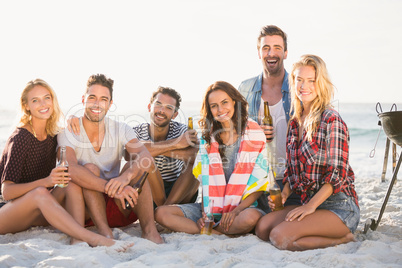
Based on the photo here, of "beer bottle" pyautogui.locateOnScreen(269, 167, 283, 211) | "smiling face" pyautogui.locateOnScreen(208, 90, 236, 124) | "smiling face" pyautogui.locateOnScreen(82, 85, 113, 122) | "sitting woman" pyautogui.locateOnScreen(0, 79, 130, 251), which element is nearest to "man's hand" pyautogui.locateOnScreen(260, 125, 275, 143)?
"smiling face" pyautogui.locateOnScreen(208, 90, 236, 124)

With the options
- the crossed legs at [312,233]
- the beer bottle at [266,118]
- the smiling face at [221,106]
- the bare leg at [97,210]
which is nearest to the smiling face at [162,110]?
the smiling face at [221,106]

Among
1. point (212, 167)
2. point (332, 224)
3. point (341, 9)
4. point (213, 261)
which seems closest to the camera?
point (213, 261)

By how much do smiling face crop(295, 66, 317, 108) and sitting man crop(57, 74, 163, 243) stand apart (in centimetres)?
161

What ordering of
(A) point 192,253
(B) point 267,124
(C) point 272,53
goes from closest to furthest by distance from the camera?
(A) point 192,253 → (B) point 267,124 → (C) point 272,53

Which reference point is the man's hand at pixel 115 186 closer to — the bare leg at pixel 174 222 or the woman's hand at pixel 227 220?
the bare leg at pixel 174 222

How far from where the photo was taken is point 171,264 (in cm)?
260

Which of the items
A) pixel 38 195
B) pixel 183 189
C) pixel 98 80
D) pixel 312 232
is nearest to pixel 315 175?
pixel 312 232

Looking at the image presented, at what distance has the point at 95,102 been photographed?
3.79 meters

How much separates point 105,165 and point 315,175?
2052 mm

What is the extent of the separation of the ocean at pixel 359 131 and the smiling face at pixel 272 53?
1.72 m

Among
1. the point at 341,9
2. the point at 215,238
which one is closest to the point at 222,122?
the point at 215,238

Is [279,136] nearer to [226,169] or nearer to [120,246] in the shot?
[226,169]

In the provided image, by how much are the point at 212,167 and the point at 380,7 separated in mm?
16759

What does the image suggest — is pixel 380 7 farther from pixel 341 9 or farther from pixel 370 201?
pixel 370 201
